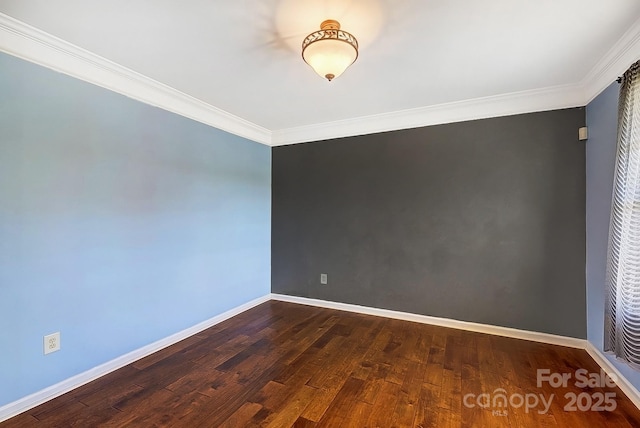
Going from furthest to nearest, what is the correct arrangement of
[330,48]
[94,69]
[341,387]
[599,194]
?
[599,194], [94,69], [341,387], [330,48]

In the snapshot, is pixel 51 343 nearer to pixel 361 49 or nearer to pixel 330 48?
pixel 330 48

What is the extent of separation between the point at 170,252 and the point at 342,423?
7.01ft

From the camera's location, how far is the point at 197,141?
312cm

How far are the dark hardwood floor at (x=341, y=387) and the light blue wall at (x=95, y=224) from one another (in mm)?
345

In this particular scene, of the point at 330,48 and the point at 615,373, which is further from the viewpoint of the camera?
the point at 615,373

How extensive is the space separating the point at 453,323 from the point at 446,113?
2.35 metres

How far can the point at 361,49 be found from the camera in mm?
2049

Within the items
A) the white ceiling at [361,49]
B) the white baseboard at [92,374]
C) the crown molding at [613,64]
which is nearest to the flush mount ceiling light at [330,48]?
the white ceiling at [361,49]

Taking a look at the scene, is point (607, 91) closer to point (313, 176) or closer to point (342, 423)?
point (313, 176)

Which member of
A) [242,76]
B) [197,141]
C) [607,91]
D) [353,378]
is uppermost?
[242,76]

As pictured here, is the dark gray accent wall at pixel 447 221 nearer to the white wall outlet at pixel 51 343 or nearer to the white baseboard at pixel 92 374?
the white baseboard at pixel 92 374

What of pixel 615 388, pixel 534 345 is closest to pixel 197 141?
pixel 534 345

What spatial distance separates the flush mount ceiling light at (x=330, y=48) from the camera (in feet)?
5.61

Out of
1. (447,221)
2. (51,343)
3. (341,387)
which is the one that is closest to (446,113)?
(447,221)
